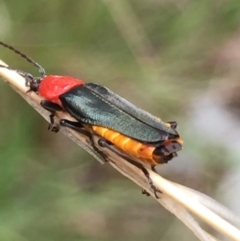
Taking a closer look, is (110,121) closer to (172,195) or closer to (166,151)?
(166,151)

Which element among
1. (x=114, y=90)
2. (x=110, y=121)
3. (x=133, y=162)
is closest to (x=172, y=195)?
(x=133, y=162)

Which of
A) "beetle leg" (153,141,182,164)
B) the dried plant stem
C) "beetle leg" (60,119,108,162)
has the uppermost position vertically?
"beetle leg" (153,141,182,164)

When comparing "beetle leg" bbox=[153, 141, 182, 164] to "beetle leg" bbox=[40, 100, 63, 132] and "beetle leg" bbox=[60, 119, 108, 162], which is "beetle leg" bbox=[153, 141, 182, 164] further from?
"beetle leg" bbox=[40, 100, 63, 132]

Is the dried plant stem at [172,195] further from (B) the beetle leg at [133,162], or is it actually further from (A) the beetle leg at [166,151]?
(A) the beetle leg at [166,151]

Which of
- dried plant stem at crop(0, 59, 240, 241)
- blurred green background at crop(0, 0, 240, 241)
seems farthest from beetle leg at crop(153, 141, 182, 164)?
blurred green background at crop(0, 0, 240, 241)

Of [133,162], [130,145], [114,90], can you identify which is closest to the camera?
[133,162]
